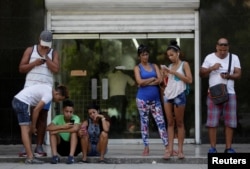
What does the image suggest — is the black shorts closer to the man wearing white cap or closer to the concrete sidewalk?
the concrete sidewalk

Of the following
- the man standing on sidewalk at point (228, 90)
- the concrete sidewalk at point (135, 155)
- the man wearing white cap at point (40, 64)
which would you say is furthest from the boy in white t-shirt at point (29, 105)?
the man standing on sidewalk at point (228, 90)

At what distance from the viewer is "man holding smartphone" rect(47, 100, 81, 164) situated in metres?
8.45

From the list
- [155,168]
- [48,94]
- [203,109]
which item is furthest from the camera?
[203,109]

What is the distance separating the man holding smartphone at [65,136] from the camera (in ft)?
27.7

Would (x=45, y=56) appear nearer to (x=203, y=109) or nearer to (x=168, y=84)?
(x=168, y=84)

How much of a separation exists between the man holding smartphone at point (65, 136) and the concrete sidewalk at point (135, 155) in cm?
16

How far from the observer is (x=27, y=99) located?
8609 millimetres

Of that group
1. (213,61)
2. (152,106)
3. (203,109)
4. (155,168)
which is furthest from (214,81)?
→ (203,109)

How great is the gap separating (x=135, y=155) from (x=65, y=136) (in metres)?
1.22

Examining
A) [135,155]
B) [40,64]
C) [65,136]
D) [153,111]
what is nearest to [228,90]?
[153,111]

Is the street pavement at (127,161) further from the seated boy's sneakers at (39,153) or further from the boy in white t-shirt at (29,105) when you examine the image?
the boy in white t-shirt at (29,105)

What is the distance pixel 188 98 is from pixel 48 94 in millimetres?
3807

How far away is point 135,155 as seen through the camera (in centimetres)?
902

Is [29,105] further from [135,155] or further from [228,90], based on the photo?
[228,90]
